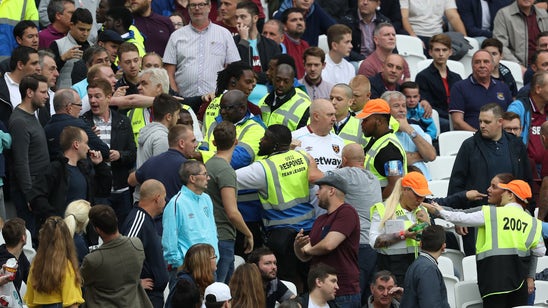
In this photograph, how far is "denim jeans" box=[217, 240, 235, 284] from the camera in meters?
12.4

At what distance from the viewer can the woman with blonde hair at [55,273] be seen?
35.5 ft

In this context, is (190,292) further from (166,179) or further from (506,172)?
(506,172)

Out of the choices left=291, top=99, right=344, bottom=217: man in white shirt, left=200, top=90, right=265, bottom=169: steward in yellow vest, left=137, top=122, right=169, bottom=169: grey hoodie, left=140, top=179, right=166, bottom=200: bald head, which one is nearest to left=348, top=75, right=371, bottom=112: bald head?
left=291, top=99, right=344, bottom=217: man in white shirt

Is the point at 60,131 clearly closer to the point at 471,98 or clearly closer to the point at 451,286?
the point at 451,286

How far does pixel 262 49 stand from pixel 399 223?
4.43 m

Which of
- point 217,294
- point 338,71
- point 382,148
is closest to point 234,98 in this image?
point 382,148

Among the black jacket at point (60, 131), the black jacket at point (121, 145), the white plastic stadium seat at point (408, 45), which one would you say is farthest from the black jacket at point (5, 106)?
the white plastic stadium seat at point (408, 45)

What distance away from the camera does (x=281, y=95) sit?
14297 mm

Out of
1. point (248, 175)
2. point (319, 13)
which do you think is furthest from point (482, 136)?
point (319, 13)

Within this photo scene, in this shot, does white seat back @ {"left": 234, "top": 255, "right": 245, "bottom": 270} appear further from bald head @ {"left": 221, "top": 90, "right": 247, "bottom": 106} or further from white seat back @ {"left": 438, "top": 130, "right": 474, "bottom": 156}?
white seat back @ {"left": 438, "top": 130, "right": 474, "bottom": 156}

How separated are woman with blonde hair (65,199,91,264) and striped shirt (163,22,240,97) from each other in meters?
4.14

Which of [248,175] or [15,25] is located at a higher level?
[15,25]

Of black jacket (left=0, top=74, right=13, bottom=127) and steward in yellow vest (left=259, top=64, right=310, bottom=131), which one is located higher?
black jacket (left=0, top=74, right=13, bottom=127)

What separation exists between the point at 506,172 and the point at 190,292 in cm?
491
